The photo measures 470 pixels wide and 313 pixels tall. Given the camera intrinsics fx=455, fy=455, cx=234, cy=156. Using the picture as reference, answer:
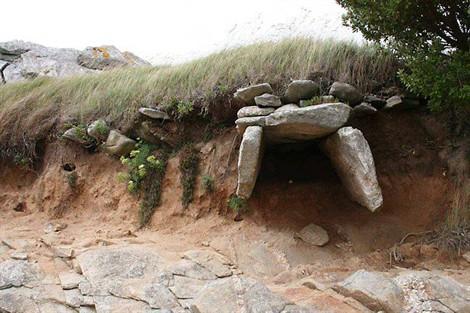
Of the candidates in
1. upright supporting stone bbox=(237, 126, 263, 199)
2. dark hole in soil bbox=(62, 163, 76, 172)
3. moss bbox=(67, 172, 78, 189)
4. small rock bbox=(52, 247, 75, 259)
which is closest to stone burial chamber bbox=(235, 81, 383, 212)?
upright supporting stone bbox=(237, 126, 263, 199)

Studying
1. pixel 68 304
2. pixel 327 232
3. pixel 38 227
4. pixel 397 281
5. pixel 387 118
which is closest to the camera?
pixel 397 281

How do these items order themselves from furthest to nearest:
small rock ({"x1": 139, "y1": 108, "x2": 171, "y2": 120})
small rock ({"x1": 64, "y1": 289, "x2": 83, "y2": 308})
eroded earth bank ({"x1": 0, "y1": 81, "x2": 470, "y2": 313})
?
small rock ({"x1": 139, "y1": 108, "x2": 171, "y2": 120}) → small rock ({"x1": 64, "y1": 289, "x2": 83, "y2": 308}) → eroded earth bank ({"x1": 0, "y1": 81, "x2": 470, "y2": 313})

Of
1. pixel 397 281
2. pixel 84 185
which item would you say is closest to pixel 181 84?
pixel 84 185

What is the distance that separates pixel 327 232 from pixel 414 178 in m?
1.32

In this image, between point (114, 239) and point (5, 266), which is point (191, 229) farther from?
point (5, 266)

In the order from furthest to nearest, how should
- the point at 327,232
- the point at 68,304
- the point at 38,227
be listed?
the point at 38,227, the point at 327,232, the point at 68,304

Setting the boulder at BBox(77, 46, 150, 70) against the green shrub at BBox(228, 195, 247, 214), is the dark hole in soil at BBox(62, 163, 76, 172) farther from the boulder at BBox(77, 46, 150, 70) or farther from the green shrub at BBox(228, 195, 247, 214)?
the boulder at BBox(77, 46, 150, 70)

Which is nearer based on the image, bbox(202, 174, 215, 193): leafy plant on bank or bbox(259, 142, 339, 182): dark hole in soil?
bbox(202, 174, 215, 193): leafy plant on bank

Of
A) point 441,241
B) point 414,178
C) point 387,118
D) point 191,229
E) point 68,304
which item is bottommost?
point 68,304

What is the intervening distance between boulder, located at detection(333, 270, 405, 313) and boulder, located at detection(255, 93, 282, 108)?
219cm

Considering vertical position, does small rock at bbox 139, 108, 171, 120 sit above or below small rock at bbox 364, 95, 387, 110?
below

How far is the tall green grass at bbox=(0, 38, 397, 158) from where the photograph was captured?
6.07 meters

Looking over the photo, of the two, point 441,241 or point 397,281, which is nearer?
point 397,281

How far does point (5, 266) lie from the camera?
205 inches
